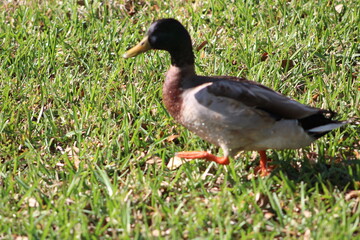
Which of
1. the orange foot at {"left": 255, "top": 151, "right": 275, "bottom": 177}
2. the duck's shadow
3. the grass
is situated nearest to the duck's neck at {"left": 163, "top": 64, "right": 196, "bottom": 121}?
the grass

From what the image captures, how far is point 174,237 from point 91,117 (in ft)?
5.29

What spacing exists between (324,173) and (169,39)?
1.29 metres

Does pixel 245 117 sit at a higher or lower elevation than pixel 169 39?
lower

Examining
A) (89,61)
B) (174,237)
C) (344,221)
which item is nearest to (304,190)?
(344,221)

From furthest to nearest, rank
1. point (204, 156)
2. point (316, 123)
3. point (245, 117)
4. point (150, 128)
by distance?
point (150, 128) < point (204, 156) < point (316, 123) < point (245, 117)

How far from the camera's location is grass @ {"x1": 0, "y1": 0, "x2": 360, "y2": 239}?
142 inches

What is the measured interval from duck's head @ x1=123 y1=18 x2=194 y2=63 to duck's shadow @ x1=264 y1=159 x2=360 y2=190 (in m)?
0.96

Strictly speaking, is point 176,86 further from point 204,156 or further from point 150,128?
point 150,128

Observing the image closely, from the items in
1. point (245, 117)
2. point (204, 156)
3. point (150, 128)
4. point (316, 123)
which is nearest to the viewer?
point (245, 117)

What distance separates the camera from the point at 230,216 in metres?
3.65

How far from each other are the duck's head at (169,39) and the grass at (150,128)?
2.05 ft

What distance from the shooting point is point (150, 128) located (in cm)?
462

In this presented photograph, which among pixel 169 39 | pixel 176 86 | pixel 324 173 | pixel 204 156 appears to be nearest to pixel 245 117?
pixel 204 156

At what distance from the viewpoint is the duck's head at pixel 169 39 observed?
13.4 ft
